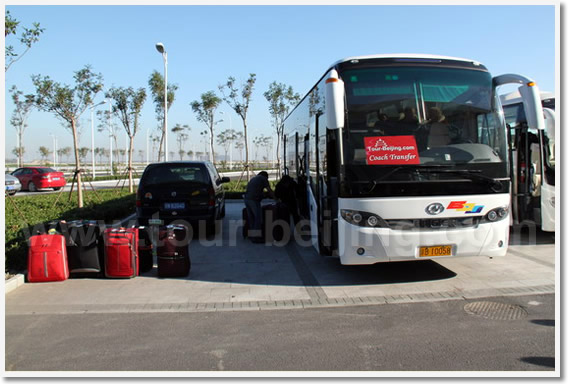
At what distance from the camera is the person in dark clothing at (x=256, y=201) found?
9703 millimetres

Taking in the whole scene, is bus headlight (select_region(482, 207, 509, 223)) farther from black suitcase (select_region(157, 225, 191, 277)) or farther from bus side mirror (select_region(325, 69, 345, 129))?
black suitcase (select_region(157, 225, 191, 277))

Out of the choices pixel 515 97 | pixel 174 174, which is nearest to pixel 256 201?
pixel 174 174

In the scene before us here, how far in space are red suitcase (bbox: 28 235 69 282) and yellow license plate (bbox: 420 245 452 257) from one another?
5.40 metres

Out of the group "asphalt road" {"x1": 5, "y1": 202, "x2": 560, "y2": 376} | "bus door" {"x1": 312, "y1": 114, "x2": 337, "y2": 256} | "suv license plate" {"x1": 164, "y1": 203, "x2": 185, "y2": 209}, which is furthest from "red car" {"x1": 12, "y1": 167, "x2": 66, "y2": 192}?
"bus door" {"x1": 312, "y1": 114, "x2": 337, "y2": 256}

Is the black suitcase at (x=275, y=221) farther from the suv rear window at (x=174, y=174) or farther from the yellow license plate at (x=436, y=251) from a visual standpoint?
the yellow license plate at (x=436, y=251)

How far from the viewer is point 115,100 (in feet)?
72.4

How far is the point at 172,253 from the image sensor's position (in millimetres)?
7105

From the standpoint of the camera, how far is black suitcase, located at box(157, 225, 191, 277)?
7.07 m

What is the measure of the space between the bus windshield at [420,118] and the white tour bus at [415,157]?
0.01 m

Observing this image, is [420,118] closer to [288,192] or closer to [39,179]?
[288,192]

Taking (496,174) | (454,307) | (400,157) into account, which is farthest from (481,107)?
(454,307)

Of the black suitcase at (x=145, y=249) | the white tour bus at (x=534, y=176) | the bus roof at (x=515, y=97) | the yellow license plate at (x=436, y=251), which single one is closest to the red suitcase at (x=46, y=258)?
the black suitcase at (x=145, y=249)

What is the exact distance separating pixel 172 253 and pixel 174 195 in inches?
121

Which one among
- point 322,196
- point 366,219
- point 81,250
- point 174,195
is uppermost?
point 322,196
